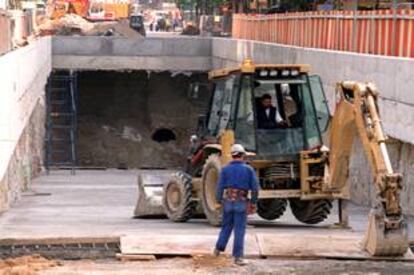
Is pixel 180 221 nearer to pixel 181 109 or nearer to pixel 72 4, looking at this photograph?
pixel 181 109

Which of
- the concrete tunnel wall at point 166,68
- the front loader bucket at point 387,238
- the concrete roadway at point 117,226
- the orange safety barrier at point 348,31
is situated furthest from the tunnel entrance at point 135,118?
the front loader bucket at point 387,238

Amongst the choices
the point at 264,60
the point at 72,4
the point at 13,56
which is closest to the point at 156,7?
the point at 72,4

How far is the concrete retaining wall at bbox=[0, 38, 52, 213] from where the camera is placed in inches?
870

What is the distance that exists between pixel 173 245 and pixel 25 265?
2.17 metres

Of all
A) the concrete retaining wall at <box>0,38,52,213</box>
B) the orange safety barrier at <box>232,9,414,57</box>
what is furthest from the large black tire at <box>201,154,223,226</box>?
the orange safety barrier at <box>232,9,414,57</box>

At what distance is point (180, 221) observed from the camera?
22000mm

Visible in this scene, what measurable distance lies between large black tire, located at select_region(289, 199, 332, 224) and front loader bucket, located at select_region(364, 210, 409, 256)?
15.4ft

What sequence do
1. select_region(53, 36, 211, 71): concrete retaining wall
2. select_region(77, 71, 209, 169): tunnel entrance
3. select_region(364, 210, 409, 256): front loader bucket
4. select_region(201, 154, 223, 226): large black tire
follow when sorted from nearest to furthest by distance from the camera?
select_region(364, 210, 409, 256): front loader bucket → select_region(201, 154, 223, 226): large black tire → select_region(53, 36, 211, 71): concrete retaining wall → select_region(77, 71, 209, 169): tunnel entrance

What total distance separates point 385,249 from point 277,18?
25.1 metres

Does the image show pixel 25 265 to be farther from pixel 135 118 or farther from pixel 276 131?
pixel 135 118

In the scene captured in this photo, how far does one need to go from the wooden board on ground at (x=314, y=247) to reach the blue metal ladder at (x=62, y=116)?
28867 mm

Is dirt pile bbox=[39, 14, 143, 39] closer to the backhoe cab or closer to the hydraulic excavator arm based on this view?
the backhoe cab

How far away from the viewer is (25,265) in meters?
15.1

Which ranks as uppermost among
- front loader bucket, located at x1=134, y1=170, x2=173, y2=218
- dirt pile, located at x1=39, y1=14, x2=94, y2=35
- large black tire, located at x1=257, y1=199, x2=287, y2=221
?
large black tire, located at x1=257, y1=199, x2=287, y2=221
